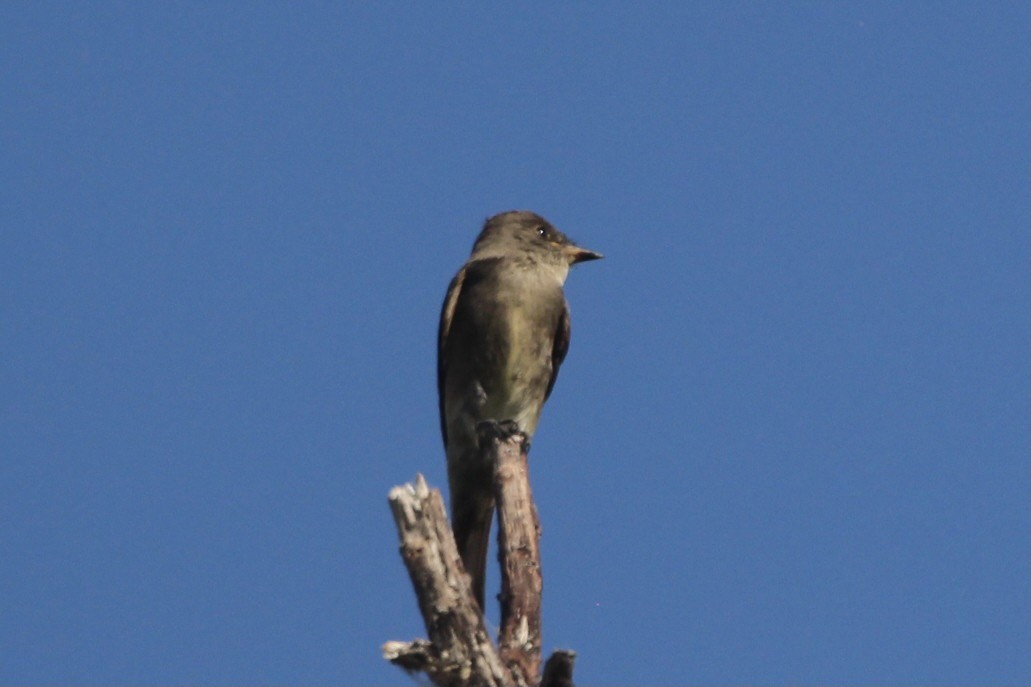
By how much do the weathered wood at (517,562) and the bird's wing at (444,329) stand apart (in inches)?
83.8

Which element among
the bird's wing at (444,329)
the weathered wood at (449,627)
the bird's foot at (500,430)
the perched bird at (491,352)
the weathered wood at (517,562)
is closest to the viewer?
the weathered wood at (449,627)

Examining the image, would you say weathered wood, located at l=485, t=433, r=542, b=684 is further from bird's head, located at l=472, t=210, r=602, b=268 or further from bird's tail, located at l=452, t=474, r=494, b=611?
bird's head, located at l=472, t=210, r=602, b=268

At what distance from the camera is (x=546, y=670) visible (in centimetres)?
691

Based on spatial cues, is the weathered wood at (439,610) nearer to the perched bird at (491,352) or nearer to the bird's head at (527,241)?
the perched bird at (491,352)

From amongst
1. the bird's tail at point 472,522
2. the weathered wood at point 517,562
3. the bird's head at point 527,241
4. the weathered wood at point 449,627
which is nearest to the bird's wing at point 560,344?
the bird's head at point 527,241

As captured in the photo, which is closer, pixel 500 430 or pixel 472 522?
pixel 500 430

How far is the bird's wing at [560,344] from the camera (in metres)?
10.8

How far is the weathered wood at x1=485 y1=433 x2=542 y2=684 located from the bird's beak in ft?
9.14

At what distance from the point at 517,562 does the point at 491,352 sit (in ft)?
9.37

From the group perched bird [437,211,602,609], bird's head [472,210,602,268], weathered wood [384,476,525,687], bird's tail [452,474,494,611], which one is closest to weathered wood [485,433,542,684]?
weathered wood [384,476,525,687]

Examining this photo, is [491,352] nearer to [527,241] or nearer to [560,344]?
[560,344]

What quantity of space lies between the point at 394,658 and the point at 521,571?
922 millimetres

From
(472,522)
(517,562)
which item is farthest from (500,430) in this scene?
(517,562)

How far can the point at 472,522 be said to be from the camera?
396 inches
